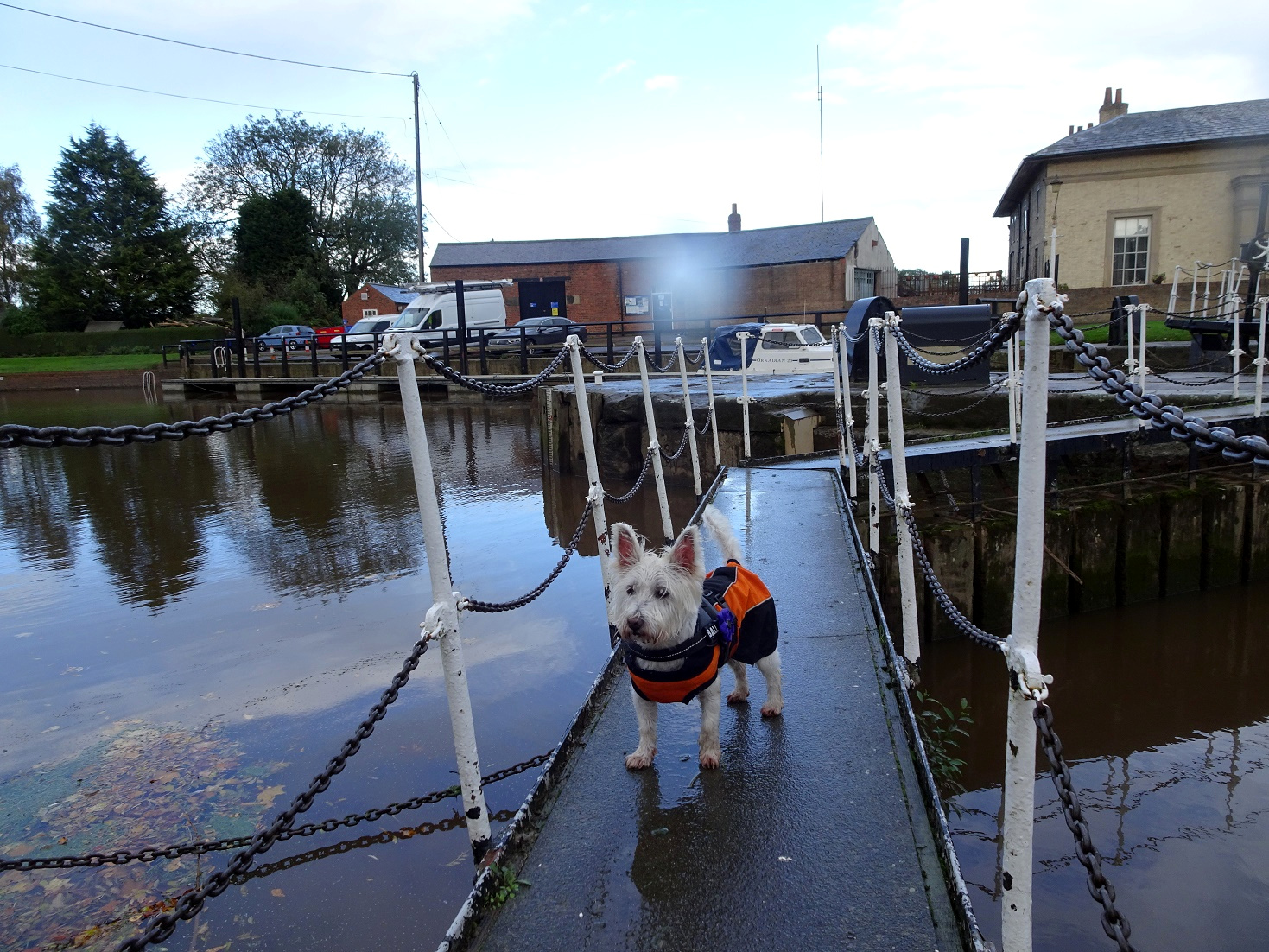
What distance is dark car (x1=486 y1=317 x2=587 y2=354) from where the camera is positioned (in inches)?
1080

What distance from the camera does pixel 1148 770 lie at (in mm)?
5184

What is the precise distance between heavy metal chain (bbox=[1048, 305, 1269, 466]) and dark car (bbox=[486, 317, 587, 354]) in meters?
25.2

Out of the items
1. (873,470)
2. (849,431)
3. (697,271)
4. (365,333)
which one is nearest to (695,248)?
(697,271)

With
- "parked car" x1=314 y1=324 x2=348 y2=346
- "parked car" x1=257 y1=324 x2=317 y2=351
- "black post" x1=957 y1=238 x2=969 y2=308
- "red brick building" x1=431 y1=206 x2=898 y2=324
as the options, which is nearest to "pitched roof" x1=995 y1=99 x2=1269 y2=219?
"black post" x1=957 y1=238 x2=969 y2=308

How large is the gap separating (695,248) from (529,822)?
131 feet

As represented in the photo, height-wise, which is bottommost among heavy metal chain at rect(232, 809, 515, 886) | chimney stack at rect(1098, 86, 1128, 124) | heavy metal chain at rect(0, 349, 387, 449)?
heavy metal chain at rect(232, 809, 515, 886)

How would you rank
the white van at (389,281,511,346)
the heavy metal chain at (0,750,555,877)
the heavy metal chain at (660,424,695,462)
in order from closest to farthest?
1. the heavy metal chain at (0,750,555,877)
2. the heavy metal chain at (660,424,695,462)
3. the white van at (389,281,511,346)

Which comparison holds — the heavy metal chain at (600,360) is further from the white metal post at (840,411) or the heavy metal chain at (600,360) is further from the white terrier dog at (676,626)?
the white terrier dog at (676,626)

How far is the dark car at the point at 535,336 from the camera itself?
27438 millimetres

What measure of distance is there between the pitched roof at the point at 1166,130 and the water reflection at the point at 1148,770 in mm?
20377

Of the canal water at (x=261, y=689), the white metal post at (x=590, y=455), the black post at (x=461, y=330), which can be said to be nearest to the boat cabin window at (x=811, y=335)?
the canal water at (x=261, y=689)

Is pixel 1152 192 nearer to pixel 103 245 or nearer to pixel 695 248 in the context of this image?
pixel 695 248

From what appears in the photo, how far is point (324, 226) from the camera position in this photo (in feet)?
179

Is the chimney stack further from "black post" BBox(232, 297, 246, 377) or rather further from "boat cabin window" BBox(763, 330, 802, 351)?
"black post" BBox(232, 297, 246, 377)
